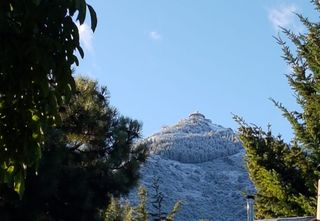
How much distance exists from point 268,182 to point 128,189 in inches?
142

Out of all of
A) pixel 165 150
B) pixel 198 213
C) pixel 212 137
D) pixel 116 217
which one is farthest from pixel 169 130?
pixel 116 217

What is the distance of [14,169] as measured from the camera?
136 inches

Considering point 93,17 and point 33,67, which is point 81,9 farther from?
point 33,67

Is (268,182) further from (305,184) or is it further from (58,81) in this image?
(58,81)

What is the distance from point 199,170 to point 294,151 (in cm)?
3783

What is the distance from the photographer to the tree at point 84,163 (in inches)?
577

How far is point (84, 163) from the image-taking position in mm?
16750

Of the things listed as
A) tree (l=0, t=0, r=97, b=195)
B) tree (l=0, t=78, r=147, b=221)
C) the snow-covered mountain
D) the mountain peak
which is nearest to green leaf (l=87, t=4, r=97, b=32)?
tree (l=0, t=0, r=97, b=195)

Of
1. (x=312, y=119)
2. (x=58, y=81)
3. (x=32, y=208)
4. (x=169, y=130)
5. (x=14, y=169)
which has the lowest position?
(x=14, y=169)

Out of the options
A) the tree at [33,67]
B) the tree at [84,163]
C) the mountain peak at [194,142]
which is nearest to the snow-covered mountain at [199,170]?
the mountain peak at [194,142]

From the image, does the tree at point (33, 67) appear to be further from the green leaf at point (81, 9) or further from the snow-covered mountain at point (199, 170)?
the snow-covered mountain at point (199, 170)

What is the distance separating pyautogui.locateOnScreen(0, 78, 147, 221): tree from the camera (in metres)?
→ 14.7

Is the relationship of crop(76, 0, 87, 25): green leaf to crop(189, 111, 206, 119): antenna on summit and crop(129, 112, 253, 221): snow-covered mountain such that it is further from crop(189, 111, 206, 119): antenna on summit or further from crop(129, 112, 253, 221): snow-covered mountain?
crop(189, 111, 206, 119): antenna on summit

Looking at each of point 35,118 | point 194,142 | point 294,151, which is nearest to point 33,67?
point 35,118
